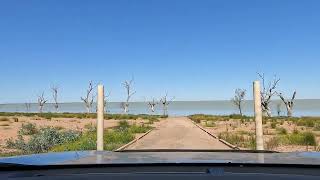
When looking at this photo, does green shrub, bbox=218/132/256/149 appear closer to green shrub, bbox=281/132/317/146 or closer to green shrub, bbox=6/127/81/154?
green shrub, bbox=281/132/317/146

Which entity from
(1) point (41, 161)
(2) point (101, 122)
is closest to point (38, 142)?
(2) point (101, 122)

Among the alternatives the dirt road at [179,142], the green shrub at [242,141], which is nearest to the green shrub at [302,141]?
the green shrub at [242,141]

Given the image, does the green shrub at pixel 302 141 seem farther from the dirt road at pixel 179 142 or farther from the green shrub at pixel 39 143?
the green shrub at pixel 39 143

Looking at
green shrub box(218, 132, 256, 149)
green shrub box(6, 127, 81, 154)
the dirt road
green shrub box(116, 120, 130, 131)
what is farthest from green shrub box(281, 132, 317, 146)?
green shrub box(116, 120, 130, 131)

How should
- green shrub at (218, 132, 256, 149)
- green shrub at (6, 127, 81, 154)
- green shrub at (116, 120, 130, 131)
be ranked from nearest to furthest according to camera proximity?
green shrub at (6, 127, 81, 154), green shrub at (218, 132, 256, 149), green shrub at (116, 120, 130, 131)

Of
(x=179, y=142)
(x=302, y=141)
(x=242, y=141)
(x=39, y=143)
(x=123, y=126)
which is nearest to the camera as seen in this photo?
(x=39, y=143)

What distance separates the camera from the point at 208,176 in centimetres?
236

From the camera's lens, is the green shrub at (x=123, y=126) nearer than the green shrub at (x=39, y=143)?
No

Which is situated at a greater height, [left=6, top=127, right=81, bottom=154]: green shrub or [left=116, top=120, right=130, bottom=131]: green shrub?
[left=116, top=120, right=130, bottom=131]: green shrub

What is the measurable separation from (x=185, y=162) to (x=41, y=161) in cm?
77

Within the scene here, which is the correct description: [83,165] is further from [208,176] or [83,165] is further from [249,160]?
[249,160]

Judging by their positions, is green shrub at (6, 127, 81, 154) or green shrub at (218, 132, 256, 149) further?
green shrub at (218, 132, 256, 149)

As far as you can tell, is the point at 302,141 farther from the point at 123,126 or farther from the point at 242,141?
the point at 123,126

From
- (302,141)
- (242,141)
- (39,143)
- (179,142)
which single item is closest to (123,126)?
(242,141)
